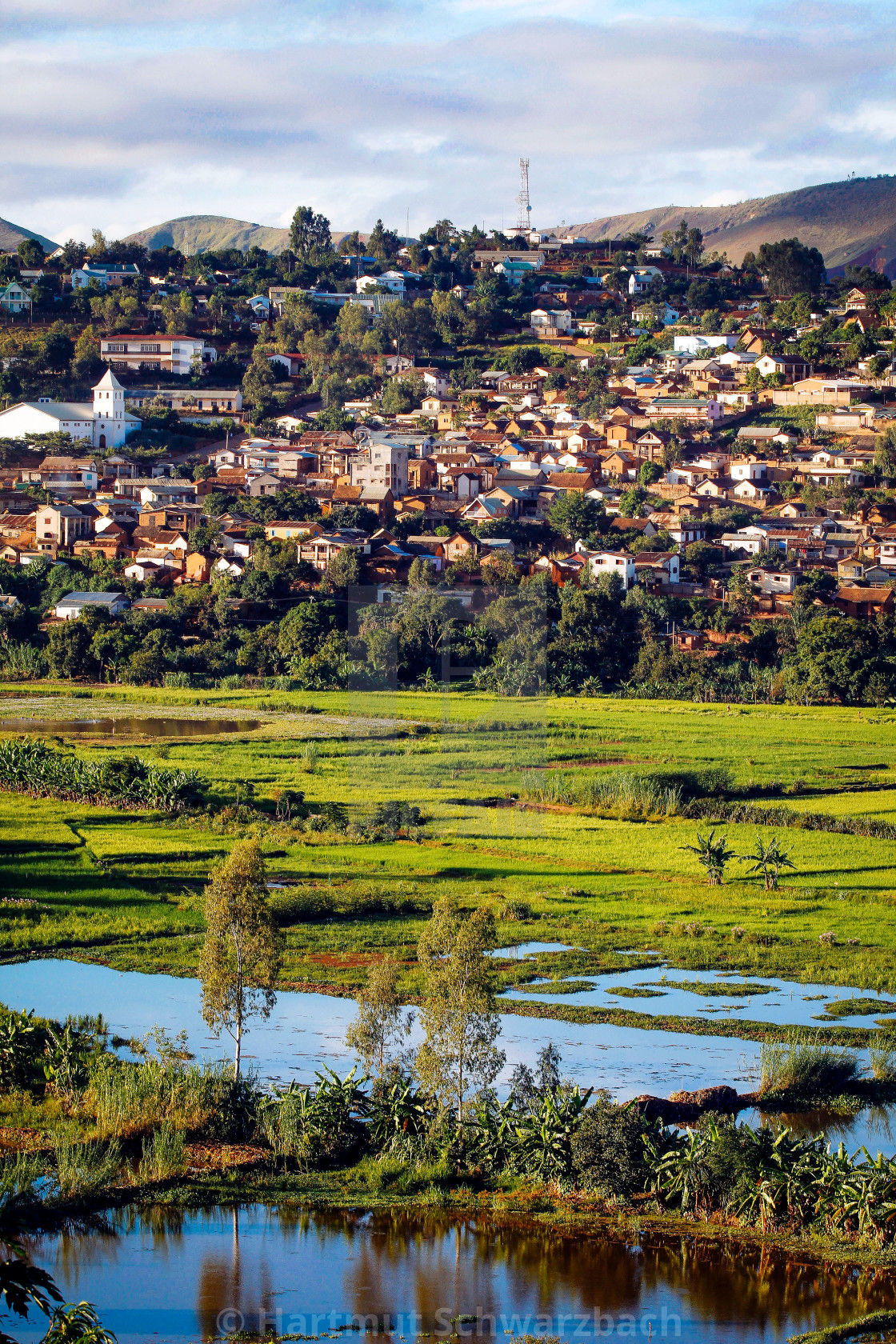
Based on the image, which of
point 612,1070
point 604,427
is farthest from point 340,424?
point 612,1070

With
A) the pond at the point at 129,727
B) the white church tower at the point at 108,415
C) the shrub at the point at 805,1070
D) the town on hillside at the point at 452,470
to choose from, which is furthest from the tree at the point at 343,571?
the shrub at the point at 805,1070

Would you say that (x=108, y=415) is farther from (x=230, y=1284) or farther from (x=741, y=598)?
(x=230, y=1284)

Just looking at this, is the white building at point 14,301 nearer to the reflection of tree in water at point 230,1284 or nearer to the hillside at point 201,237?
the reflection of tree in water at point 230,1284

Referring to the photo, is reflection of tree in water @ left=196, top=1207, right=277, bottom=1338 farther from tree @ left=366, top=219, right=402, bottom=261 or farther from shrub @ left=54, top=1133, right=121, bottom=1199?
tree @ left=366, top=219, right=402, bottom=261

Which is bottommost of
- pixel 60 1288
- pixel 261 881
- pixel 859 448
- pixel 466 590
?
pixel 60 1288

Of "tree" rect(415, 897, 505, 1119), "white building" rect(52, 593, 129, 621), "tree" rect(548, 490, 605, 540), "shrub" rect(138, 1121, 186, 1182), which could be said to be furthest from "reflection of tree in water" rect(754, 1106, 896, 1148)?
"tree" rect(548, 490, 605, 540)

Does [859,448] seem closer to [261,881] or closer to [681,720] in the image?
[681,720]
